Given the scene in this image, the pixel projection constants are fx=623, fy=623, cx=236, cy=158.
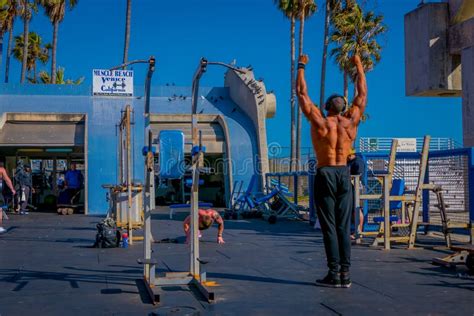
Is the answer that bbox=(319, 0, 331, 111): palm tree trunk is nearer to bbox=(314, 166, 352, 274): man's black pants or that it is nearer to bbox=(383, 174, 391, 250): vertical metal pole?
bbox=(383, 174, 391, 250): vertical metal pole

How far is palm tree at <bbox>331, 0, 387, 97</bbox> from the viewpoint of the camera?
115ft

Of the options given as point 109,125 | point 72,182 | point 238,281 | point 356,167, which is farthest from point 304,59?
point 109,125

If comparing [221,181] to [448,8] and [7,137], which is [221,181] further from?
[448,8]

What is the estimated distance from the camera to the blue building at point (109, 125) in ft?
74.1

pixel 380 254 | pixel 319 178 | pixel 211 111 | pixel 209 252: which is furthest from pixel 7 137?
pixel 319 178

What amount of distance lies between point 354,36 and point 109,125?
59.2ft

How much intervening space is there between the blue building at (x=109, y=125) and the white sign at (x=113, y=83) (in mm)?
266

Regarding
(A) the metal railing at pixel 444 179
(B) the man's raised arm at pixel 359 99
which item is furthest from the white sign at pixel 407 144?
(B) the man's raised arm at pixel 359 99

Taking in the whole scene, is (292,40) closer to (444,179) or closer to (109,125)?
(109,125)

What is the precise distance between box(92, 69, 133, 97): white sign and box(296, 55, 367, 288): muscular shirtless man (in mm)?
18063

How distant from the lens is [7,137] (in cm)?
2211

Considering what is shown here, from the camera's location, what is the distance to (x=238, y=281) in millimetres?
7234

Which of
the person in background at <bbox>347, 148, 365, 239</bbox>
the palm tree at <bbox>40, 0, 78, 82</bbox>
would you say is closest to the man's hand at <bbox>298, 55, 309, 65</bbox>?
the person in background at <bbox>347, 148, 365, 239</bbox>

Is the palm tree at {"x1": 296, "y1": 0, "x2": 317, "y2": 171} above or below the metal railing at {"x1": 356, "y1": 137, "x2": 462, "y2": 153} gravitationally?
above
